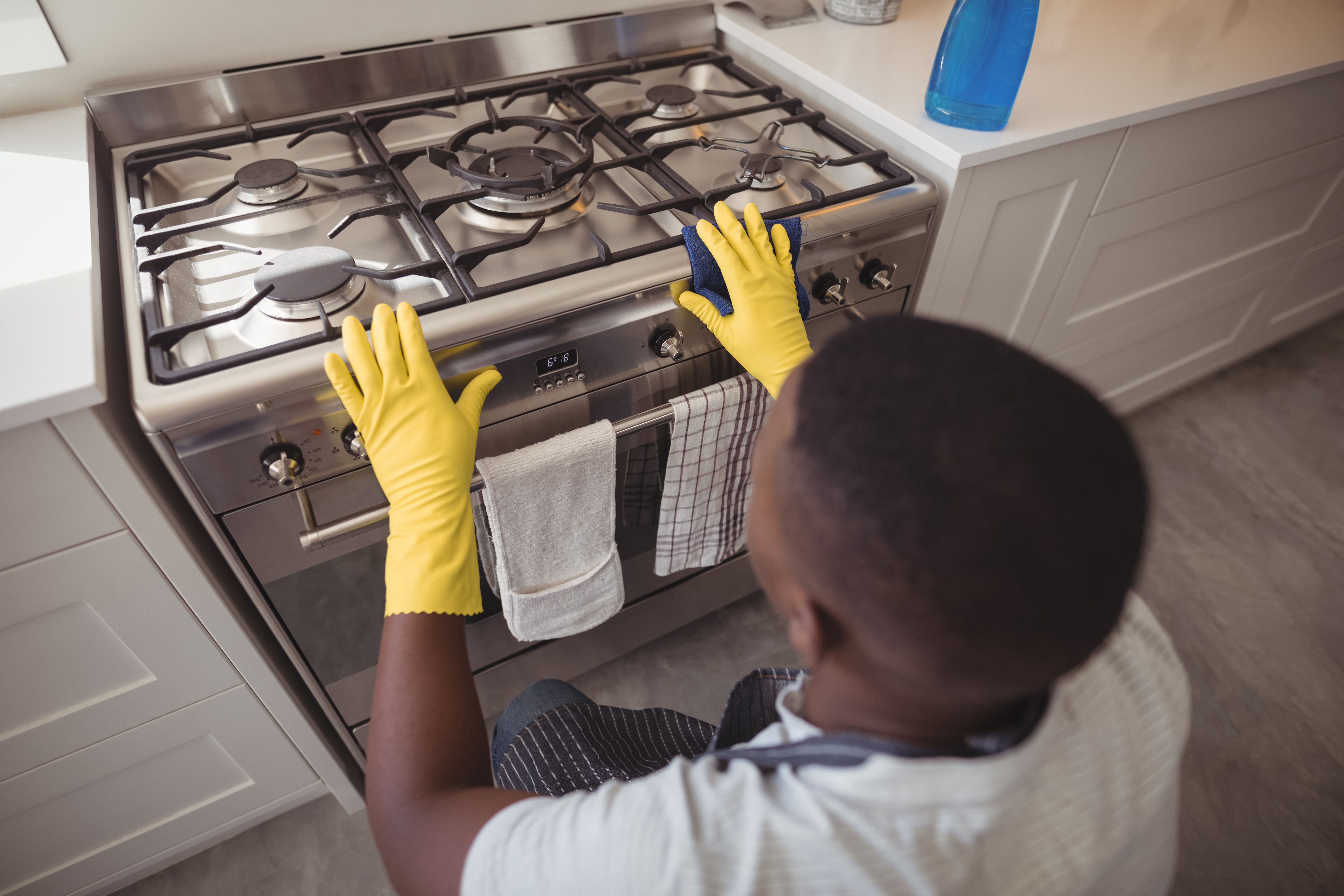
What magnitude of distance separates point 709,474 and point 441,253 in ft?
1.47

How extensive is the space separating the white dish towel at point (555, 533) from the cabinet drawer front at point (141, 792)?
14.9 inches

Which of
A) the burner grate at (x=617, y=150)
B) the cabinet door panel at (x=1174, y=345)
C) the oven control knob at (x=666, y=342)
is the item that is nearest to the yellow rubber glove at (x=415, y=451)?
the burner grate at (x=617, y=150)

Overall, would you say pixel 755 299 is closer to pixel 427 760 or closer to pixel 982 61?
pixel 982 61

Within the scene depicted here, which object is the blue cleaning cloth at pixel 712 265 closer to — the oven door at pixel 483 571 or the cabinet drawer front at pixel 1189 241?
the oven door at pixel 483 571

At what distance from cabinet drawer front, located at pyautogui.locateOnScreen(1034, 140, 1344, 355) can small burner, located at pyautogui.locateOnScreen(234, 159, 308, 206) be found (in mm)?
1237

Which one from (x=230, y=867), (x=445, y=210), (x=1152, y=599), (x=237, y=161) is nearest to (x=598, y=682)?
(x=230, y=867)

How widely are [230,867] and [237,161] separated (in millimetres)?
1109

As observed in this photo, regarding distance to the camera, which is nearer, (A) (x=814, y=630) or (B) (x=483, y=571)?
(A) (x=814, y=630)

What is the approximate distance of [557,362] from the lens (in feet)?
2.88

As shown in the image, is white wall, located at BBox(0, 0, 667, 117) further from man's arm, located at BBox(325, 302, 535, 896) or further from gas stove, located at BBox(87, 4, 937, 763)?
man's arm, located at BBox(325, 302, 535, 896)

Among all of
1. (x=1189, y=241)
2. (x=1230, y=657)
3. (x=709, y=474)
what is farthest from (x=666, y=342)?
(x=1230, y=657)

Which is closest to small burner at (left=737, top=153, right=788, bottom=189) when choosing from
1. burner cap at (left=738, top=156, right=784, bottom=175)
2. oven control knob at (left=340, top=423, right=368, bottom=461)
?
burner cap at (left=738, top=156, right=784, bottom=175)

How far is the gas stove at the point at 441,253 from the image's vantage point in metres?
0.79

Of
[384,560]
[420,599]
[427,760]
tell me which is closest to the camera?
[427,760]
